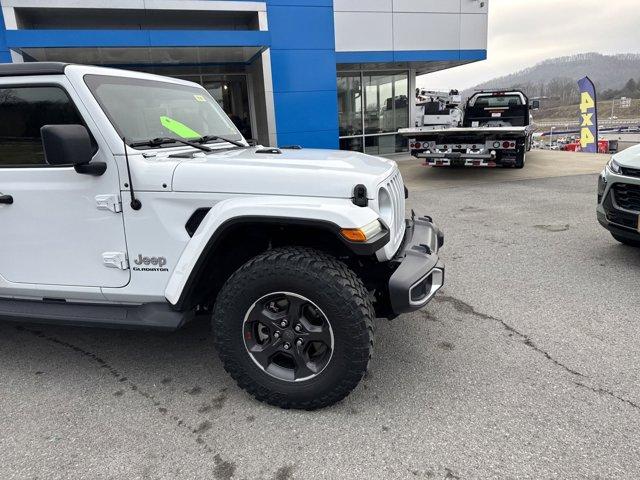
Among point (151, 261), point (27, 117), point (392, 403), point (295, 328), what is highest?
point (27, 117)

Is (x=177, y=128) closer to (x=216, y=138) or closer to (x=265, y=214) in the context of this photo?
(x=216, y=138)

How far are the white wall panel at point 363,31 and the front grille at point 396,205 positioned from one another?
11976 mm

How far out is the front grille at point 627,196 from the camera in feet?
14.4

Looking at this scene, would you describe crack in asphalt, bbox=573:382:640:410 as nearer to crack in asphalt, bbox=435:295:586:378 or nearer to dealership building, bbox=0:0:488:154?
crack in asphalt, bbox=435:295:586:378

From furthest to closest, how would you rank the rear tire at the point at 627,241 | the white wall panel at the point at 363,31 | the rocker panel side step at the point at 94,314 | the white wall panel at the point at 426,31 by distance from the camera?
the white wall panel at the point at 426,31 < the white wall panel at the point at 363,31 < the rear tire at the point at 627,241 < the rocker panel side step at the point at 94,314

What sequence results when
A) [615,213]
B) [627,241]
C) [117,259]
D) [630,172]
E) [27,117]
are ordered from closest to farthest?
[117,259]
[27,117]
[630,172]
[615,213]
[627,241]

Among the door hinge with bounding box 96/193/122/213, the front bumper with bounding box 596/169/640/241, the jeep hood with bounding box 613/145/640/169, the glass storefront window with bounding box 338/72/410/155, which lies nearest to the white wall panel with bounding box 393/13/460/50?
the glass storefront window with bounding box 338/72/410/155

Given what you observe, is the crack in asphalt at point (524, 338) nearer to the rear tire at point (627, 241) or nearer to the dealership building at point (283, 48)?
the rear tire at point (627, 241)

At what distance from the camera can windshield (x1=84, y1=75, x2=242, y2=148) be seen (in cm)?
280

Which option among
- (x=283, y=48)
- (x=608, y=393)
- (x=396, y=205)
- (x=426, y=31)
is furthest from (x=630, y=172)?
(x=426, y=31)

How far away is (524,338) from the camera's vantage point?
333cm

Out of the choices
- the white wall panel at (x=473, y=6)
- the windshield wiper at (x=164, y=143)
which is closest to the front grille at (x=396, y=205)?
the windshield wiper at (x=164, y=143)

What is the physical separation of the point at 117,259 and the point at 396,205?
1.80 meters

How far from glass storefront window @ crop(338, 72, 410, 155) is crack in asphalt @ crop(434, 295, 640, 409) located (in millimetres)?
12633
